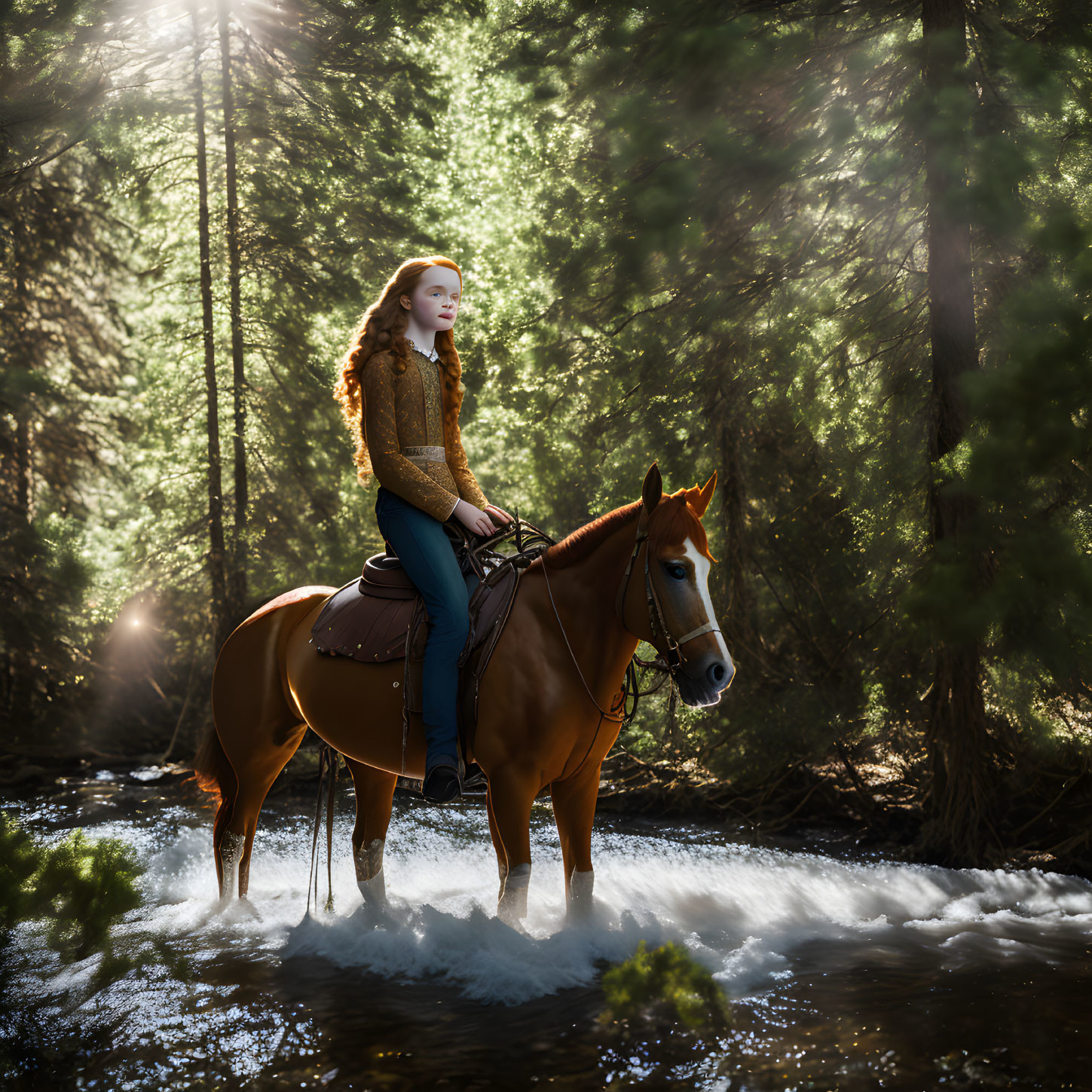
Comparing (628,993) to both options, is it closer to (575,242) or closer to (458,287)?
(458,287)

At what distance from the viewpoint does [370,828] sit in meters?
4.62

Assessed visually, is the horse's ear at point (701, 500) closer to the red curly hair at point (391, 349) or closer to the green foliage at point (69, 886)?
the red curly hair at point (391, 349)

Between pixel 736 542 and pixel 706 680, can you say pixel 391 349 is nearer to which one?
pixel 706 680

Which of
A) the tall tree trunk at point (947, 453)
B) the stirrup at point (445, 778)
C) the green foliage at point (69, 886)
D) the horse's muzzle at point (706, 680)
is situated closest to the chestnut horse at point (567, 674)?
the horse's muzzle at point (706, 680)

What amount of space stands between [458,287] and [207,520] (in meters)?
6.08

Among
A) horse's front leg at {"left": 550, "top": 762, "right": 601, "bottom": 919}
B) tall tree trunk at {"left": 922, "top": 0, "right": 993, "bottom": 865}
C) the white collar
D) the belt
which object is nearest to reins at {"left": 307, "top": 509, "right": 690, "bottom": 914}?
horse's front leg at {"left": 550, "top": 762, "right": 601, "bottom": 919}

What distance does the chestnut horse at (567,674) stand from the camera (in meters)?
3.33

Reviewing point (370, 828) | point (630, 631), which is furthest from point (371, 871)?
point (630, 631)

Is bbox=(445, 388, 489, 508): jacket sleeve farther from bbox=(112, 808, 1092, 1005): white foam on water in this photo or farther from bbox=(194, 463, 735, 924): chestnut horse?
bbox=(112, 808, 1092, 1005): white foam on water

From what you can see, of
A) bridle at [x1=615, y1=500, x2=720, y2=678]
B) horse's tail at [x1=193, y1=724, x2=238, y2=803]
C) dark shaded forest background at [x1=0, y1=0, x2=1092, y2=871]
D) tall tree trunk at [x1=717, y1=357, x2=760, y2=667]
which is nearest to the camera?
bridle at [x1=615, y1=500, x2=720, y2=678]

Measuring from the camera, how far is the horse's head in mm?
3225

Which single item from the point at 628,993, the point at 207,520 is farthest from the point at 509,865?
the point at 207,520

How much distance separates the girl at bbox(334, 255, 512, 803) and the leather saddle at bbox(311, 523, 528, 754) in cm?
7

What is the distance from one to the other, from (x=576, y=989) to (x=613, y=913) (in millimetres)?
465
